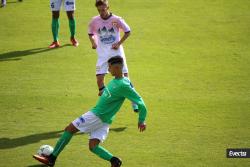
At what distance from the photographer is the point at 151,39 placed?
1383 centimetres

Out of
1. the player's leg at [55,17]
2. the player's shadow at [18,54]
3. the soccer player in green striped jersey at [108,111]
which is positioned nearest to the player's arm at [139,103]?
the soccer player in green striped jersey at [108,111]

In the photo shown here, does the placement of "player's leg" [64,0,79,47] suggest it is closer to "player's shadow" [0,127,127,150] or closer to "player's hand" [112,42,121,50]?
"player's hand" [112,42,121,50]

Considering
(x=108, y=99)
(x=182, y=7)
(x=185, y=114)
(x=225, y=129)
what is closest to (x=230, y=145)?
(x=225, y=129)

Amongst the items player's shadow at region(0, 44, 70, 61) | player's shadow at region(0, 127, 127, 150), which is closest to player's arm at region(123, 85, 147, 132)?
player's shadow at region(0, 127, 127, 150)

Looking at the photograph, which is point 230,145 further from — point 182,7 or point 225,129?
point 182,7

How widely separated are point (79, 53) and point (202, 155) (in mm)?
5731

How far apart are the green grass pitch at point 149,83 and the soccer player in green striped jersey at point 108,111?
671mm

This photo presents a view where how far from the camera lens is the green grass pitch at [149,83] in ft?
27.3

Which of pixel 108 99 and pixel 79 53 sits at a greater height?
pixel 108 99

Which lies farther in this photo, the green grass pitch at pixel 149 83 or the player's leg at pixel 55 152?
the green grass pitch at pixel 149 83

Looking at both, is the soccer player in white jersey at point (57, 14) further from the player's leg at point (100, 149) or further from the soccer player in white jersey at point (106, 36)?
the player's leg at point (100, 149)

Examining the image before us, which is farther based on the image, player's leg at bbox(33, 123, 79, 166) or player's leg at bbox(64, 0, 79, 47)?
player's leg at bbox(64, 0, 79, 47)

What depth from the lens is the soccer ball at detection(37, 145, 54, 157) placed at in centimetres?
769

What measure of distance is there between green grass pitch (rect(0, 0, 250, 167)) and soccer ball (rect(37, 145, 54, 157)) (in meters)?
0.25
